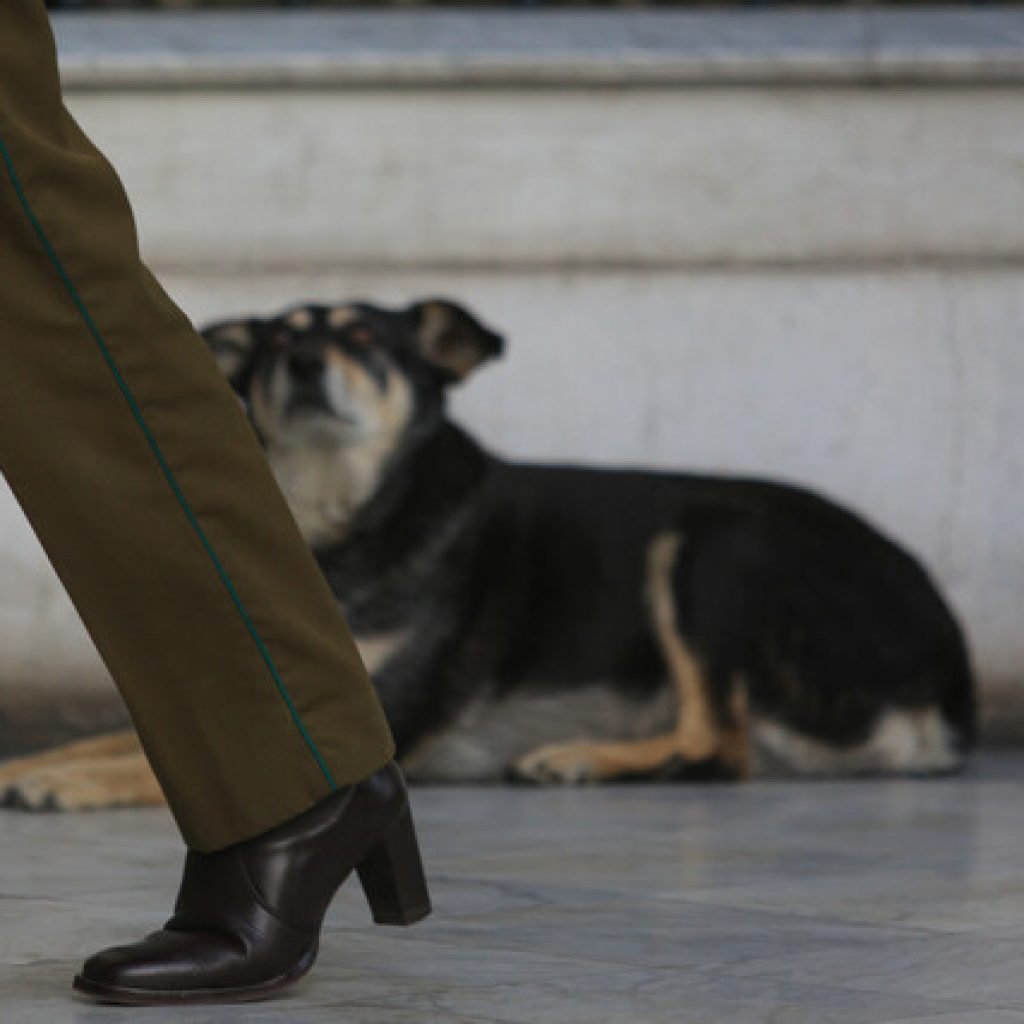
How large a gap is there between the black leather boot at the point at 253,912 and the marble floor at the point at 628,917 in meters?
0.03

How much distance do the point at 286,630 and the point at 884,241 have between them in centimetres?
382

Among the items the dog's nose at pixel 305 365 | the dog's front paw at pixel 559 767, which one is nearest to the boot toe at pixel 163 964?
the dog's front paw at pixel 559 767

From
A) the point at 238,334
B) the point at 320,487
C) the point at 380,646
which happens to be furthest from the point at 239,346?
the point at 380,646

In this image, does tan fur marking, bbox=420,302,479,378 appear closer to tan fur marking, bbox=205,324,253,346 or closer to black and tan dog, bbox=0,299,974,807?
black and tan dog, bbox=0,299,974,807

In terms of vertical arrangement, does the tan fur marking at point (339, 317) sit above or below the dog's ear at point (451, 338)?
above

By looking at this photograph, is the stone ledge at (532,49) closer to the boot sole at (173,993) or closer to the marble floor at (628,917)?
the marble floor at (628,917)

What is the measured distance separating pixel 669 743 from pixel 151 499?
9.61 ft

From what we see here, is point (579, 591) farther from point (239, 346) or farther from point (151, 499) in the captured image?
point (151, 499)

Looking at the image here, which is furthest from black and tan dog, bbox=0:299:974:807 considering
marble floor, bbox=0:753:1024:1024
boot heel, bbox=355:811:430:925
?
boot heel, bbox=355:811:430:925

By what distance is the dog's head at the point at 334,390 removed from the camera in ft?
16.7

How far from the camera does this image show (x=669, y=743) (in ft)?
16.8

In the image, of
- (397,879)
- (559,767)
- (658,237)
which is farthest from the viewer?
(658,237)

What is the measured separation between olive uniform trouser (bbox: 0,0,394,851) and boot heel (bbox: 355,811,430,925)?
0.15 m

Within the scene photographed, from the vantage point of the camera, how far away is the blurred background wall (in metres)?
5.80
